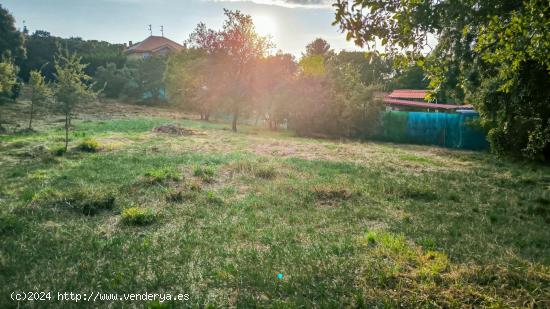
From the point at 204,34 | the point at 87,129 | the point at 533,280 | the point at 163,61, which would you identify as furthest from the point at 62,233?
the point at 163,61

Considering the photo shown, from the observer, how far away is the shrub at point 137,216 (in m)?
7.22

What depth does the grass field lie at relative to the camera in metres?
4.59

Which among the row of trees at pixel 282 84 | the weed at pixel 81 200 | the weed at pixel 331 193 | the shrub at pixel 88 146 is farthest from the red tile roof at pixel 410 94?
the weed at pixel 81 200

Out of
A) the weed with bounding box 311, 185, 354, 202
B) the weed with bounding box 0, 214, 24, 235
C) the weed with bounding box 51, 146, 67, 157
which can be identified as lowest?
the weed with bounding box 0, 214, 24, 235

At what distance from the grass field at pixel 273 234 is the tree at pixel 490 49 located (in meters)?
2.96

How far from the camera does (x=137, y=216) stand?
7273 millimetres

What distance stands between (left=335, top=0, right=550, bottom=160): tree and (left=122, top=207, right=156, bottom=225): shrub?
17.4 ft

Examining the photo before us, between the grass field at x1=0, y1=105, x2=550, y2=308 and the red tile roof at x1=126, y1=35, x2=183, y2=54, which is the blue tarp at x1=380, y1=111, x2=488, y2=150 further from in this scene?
the red tile roof at x1=126, y1=35, x2=183, y2=54

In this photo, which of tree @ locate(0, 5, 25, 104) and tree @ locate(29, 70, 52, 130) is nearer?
tree @ locate(29, 70, 52, 130)

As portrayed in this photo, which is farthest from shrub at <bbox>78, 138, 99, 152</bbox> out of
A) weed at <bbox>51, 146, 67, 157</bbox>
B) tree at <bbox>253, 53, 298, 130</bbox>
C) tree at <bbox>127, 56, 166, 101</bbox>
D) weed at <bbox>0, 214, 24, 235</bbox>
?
tree at <bbox>127, 56, 166, 101</bbox>

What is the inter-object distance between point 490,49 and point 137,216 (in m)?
11.5

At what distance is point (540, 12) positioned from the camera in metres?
5.33

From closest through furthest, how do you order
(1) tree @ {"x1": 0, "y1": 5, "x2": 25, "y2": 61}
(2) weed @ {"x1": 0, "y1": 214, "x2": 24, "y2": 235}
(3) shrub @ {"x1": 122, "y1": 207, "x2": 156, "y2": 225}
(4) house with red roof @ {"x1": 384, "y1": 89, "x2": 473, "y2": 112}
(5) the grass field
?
(5) the grass field → (2) weed @ {"x1": 0, "y1": 214, "x2": 24, "y2": 235} → (3) shrub @ {"x1": 122, "y1": 207, "x2": 156, "y2": 225} → (1) tree @ {"x1": 0, "y1": 5, "x2": 25, "y2": 61} → (4) house with red roof @ {"x1": 384, "y1": 89, "x2": 473, "y2": 112}

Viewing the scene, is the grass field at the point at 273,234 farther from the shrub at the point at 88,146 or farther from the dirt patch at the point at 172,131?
the dirt patch at the point at 172,131
